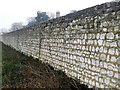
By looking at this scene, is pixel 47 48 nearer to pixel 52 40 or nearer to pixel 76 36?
pixel 52 40

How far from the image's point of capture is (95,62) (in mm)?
5965

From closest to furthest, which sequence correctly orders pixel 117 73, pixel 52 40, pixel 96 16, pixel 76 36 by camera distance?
pixel 117 73 → pixel 96 16 → pixel 76 36 → pixel 52 40

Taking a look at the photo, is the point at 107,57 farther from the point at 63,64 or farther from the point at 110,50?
the point at 63,64

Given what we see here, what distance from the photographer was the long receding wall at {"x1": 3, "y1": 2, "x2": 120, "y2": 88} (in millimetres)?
5141

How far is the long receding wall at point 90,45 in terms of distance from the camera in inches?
202

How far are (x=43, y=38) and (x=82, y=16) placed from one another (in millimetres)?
4737

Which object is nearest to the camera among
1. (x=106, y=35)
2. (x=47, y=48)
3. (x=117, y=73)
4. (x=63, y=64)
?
(x=117, y=73)

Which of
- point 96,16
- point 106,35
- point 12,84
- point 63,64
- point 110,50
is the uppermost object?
point 96,16

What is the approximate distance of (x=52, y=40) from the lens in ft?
31.6

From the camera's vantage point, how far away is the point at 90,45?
6250 millimetres

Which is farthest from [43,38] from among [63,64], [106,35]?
[106,35]

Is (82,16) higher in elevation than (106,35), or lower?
higher

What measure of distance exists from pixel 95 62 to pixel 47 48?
188 inches

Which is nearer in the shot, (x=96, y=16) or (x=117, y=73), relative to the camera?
(x=117, y=73)
